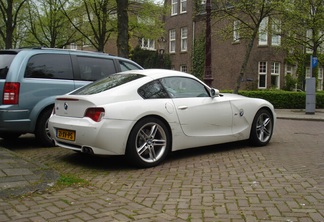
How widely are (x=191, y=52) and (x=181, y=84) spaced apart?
97.2 feet

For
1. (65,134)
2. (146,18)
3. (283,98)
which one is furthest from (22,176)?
(146,18)

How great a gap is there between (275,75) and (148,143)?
25.9 meters

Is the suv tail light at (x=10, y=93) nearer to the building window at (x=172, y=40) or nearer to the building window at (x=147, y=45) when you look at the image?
the building window at (x=172, y=40)

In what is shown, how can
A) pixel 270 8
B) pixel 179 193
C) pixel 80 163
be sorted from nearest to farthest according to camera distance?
pixel 179 193, pixel 80 163, pixel 270 8

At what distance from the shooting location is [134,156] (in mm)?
5039

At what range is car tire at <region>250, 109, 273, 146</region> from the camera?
6.79m

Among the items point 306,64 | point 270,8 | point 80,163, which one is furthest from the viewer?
point 306,64

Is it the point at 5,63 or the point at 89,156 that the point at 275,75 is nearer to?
the point at 89,156

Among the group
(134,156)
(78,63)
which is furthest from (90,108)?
(78,63)

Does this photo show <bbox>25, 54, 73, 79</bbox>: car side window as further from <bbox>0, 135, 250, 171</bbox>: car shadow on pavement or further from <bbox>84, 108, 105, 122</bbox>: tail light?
<bbox>84, 108, 105, 122</bbox>: tail light

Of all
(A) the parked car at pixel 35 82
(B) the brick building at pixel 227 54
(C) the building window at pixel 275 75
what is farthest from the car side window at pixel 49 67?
(C) the building window at pixel 275 75

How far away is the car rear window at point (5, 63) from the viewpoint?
633 cm

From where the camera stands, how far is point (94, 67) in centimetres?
746

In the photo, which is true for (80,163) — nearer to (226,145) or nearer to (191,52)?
(226,145)
